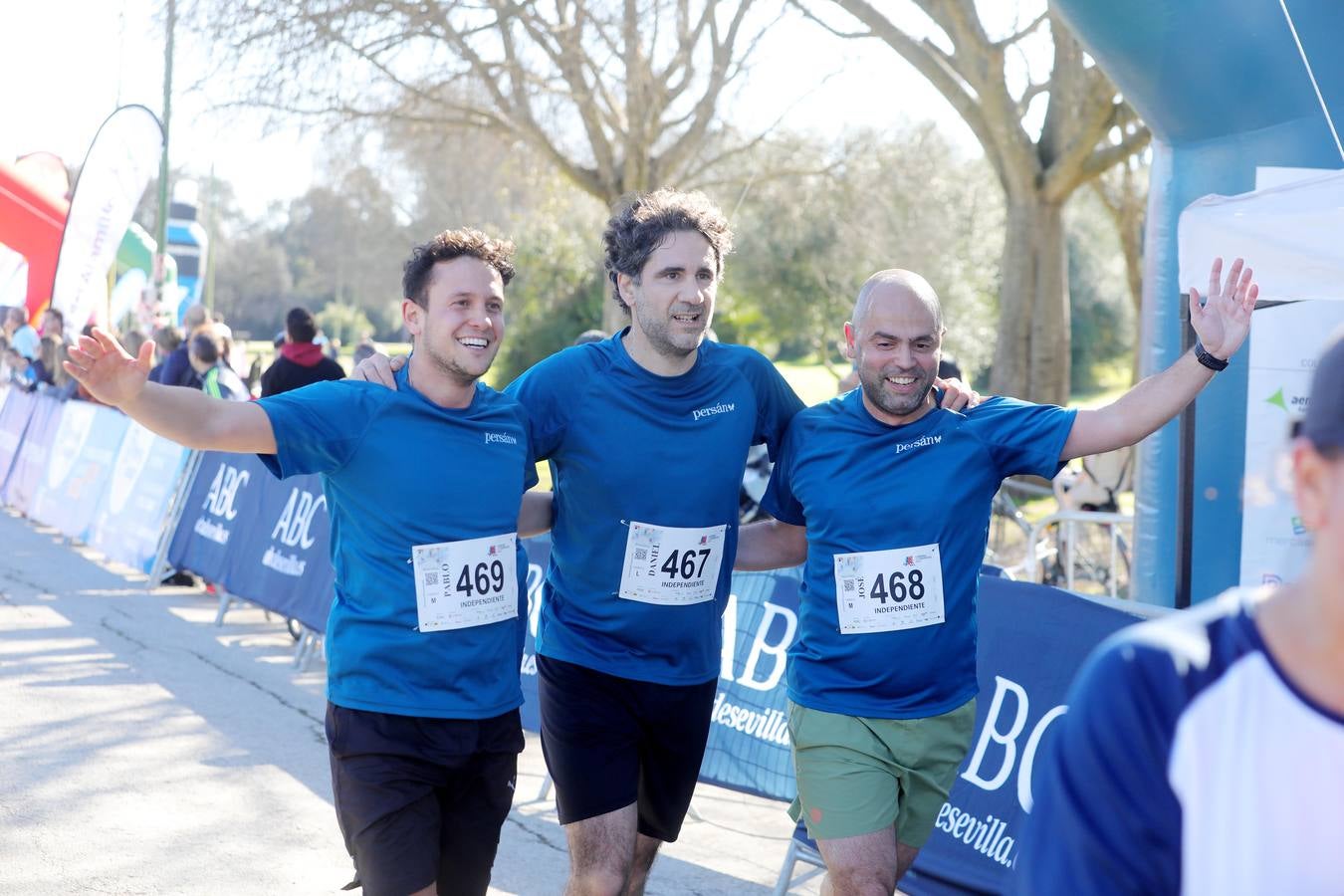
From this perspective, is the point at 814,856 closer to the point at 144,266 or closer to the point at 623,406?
the point at 623,406

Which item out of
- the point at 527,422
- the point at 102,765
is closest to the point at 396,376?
the point at 527,422

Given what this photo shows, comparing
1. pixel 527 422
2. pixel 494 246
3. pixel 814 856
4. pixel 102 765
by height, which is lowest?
pixel 102 765

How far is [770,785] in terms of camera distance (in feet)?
17.3

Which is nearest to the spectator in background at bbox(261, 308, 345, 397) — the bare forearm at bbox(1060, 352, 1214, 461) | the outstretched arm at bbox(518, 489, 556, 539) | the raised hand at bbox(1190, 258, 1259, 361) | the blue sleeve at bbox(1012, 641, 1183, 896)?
the outstretched arm at bbox(518, 489, 556, 539)

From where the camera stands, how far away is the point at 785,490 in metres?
3.83

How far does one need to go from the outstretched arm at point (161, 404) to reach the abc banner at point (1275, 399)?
425 cm

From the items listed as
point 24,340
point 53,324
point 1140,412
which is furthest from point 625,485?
point 24,340

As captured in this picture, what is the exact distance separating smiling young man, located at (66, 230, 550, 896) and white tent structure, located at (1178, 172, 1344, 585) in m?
2.35

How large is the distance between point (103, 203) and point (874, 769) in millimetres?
16671

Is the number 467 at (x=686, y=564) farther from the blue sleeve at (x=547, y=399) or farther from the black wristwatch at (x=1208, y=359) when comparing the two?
the black wristwatch at (x=1208, y=359)

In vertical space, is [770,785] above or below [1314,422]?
below

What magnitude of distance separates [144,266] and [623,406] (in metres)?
26.2

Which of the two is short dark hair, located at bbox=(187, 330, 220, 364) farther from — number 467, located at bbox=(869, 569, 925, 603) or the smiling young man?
number 467, located at bbox=(869, 569, 925, 603)

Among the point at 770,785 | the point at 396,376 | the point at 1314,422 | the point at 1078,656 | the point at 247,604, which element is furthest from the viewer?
the point at 247,604
